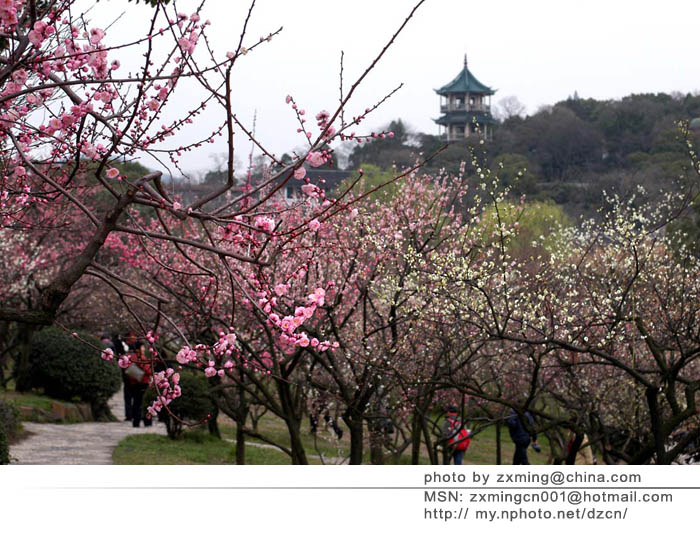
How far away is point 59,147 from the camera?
10.8 ft

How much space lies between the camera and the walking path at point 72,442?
25.3 ft

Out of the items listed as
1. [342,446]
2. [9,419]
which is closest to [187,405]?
[9,419]

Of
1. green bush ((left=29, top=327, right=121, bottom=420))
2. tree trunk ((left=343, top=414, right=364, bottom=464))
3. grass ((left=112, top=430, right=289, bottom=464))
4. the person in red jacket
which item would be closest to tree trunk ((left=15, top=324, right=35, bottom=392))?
green bush ((left=29, top=327, right=121, bottom=420))

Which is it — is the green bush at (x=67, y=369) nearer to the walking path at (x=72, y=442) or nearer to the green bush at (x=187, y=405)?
the walking path at (x=72, y=442)

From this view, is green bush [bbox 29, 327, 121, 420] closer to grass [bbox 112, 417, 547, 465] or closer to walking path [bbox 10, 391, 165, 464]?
walking path [bbox 10, 391, 165, 464]

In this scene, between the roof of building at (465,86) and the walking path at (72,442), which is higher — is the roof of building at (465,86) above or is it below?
above

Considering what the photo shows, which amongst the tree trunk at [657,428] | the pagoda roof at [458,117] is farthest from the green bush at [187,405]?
the pagoda roof at [458,117]

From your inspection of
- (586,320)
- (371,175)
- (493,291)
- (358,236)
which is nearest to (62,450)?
(358,236)

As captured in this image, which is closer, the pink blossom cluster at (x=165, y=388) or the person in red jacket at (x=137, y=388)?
the pink blossom cluster at (x=165, y=388)

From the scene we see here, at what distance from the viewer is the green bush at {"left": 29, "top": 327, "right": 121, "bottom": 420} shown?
1105cm

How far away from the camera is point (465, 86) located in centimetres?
3622
